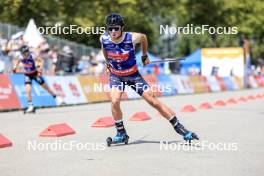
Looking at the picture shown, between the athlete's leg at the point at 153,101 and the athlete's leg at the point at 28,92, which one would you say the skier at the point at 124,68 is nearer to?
the athlete's leg at the point at 153,101

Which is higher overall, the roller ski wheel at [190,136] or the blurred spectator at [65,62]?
the blurred spectator at [65,62]

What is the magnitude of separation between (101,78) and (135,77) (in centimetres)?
1505

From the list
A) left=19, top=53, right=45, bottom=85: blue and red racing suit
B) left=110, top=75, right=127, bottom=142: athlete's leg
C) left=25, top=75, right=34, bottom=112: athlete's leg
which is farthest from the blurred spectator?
left=110, top=75, right=127, bottom=142: athlete's leg

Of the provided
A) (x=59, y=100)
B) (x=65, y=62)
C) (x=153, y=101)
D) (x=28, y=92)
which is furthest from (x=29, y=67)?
(x=65, y=62)

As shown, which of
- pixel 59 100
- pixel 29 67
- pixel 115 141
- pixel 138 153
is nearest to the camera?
pixel 138 153

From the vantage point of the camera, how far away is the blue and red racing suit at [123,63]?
785 centimetres

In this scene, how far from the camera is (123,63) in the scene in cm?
796

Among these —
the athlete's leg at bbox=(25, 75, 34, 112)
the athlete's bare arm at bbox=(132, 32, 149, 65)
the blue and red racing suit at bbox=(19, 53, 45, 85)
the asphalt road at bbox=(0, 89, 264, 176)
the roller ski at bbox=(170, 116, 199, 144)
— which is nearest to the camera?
the asphalt road at bbox=(0, 89, 264, 176)

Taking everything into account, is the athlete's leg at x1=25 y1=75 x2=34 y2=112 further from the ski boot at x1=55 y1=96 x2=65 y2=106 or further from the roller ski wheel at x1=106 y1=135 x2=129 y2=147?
the roller ski wheel at x1=106 y1=135 x2=129 y2=147

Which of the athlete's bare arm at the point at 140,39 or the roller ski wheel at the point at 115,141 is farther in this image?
the roller ski wheel at the point at 115,141

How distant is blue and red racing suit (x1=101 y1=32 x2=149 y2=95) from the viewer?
7848 millimetres

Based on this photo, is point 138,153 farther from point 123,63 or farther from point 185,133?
point 123,63

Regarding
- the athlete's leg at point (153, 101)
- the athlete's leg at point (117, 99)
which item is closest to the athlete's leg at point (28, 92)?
the athlete's leg at point (117, 99)

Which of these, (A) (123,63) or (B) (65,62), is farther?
(B) (65,62)
